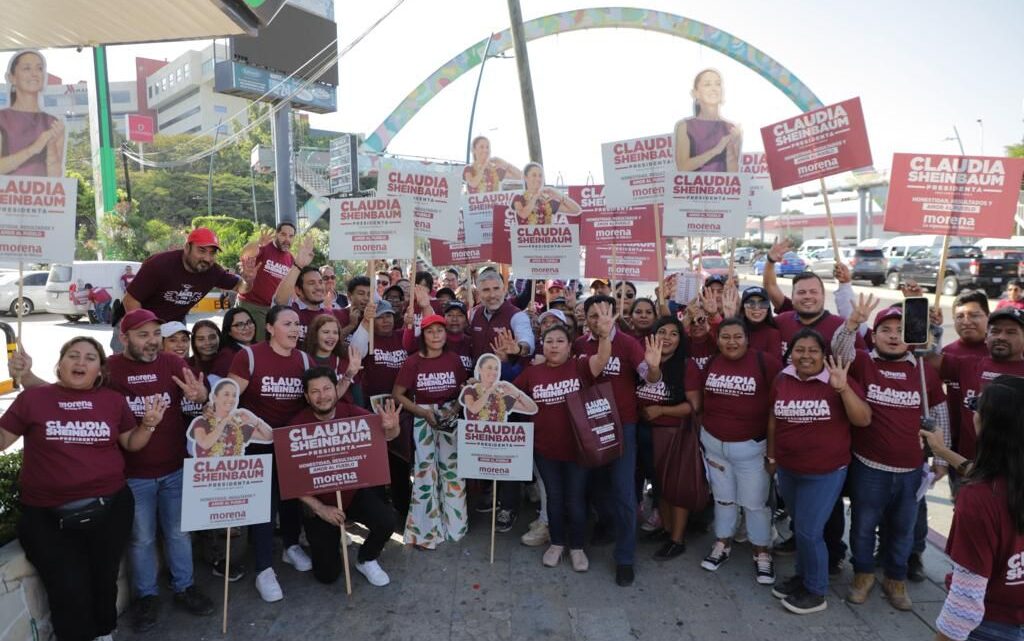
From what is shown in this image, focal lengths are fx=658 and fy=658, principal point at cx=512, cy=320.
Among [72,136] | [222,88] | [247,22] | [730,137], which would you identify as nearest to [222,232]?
[222,88]

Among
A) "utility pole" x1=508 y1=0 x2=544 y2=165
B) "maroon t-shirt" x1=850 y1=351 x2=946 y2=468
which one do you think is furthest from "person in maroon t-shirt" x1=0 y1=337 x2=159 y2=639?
"utility pole" x1=508 y1=0 x2=544 y2=165

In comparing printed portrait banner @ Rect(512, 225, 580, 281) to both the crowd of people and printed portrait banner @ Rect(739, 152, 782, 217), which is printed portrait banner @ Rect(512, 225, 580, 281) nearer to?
the crowd of people

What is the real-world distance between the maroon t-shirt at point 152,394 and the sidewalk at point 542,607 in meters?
1.04

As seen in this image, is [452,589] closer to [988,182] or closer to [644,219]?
[644,219]

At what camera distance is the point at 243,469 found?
439 cm

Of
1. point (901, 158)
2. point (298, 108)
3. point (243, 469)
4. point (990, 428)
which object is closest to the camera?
point (990, 428)

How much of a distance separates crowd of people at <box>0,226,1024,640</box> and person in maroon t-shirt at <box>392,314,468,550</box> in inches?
0.7

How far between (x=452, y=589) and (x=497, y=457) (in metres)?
1.00

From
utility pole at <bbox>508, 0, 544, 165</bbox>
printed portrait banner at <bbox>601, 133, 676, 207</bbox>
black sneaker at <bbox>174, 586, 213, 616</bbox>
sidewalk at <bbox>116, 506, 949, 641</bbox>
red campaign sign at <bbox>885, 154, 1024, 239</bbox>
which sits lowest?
sidewalk at <bbox>116, 506, 949, 641</bbox>

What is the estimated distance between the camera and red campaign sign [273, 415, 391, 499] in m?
4.51

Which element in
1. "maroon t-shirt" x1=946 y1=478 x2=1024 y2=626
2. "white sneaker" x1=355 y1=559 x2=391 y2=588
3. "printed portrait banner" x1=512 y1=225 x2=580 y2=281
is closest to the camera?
"maroon t-shirt" x1=946 y1=478 x2=1024 y2=626

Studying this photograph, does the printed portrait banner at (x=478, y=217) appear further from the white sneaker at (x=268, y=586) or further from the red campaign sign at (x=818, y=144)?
the white sneaker at (x=268, y=586)

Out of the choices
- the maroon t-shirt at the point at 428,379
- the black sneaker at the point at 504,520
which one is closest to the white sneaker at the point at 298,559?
the maroon t-shirt at the point at 428,379

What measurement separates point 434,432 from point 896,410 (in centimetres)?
338
